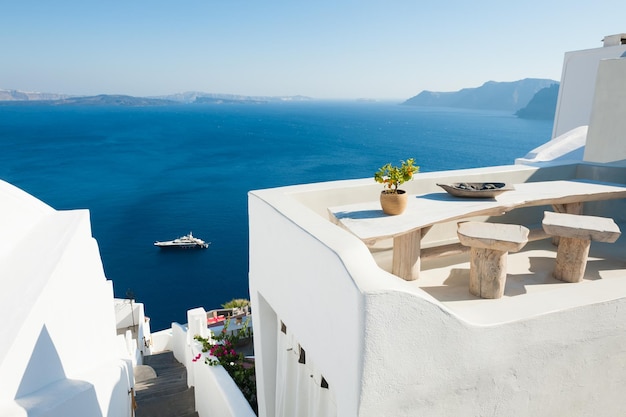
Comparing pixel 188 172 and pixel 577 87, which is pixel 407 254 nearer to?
pixel 577 87

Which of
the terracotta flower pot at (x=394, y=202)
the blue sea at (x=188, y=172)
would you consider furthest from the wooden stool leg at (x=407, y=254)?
the blue sea at (x=188, y=172)

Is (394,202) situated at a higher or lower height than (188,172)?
higher

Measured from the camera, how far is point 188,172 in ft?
221

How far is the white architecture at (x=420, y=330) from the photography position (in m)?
2.55

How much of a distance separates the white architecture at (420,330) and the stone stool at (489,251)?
0.18 meters

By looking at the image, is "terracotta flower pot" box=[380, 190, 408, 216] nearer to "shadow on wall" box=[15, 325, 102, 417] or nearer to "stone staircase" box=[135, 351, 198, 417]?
"shadow on wall" box=[15, 325, 102, 417]

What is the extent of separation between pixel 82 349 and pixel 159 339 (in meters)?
14.1

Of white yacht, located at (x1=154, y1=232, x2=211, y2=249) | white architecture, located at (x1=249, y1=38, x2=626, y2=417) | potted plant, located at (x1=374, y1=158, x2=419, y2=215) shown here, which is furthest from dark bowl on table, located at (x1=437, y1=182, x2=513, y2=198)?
white yacht, located at (x1=154, y1=232, x2=211, y2=249)

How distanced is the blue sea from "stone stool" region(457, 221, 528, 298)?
3161 centimetres

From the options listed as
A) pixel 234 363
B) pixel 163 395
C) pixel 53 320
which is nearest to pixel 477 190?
pixel 53 320

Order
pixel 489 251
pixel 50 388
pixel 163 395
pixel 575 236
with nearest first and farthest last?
pixel 489 251
pixel 575 236
pixel 50 388
pixel 163 395

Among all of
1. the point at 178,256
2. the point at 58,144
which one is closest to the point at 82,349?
the point at 178,256

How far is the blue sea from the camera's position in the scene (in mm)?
37875

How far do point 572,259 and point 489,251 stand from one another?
3.61 feet
